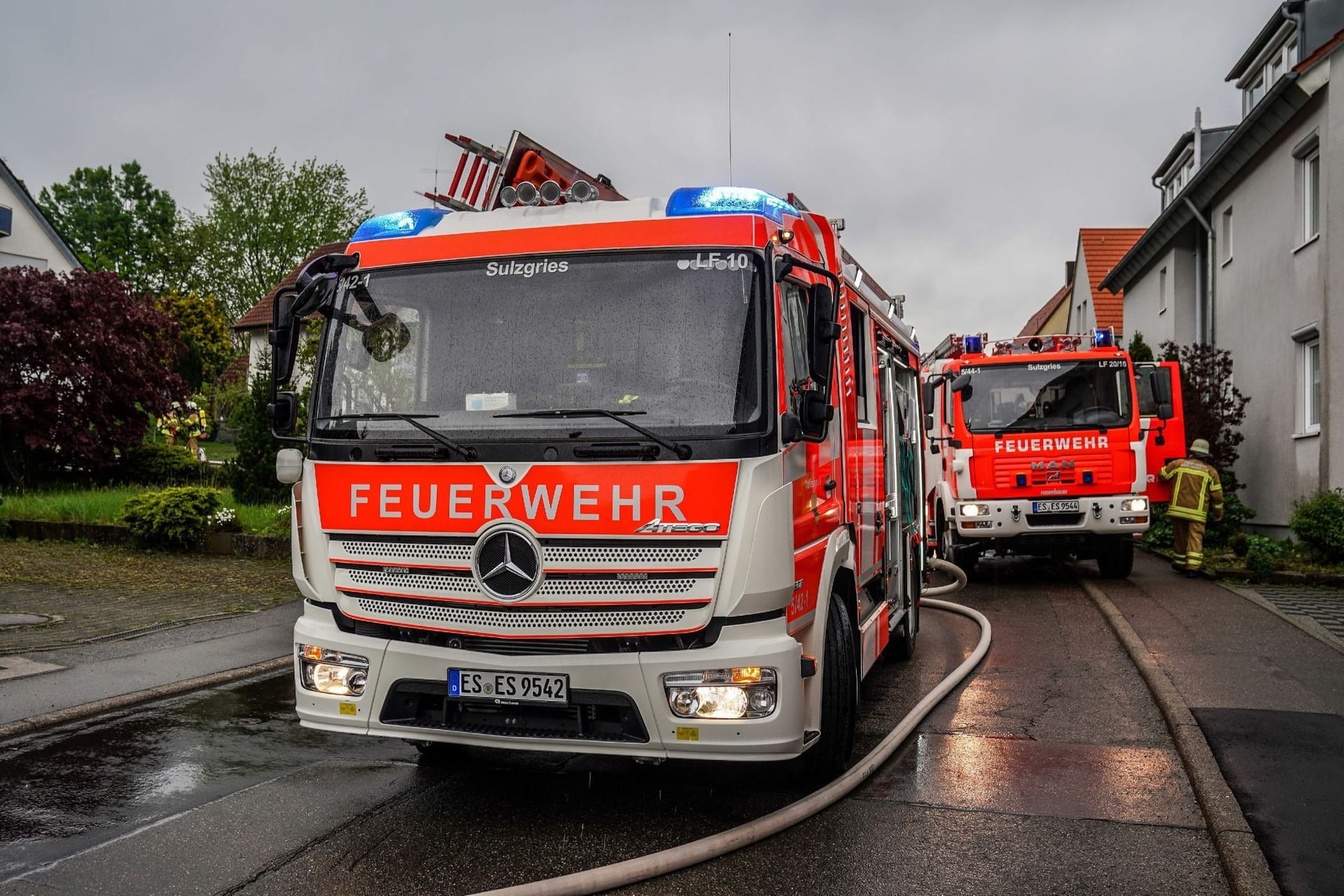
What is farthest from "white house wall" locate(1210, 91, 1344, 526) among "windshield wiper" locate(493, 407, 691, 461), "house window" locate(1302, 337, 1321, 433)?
"windshield wiper" locate(493, 407, 691, 461)

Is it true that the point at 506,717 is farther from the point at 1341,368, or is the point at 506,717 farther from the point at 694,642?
the point at 1341,368

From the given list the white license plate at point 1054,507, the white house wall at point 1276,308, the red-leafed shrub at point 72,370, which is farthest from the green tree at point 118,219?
the white license plate at point 1054,507

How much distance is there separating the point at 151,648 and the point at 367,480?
500 cm

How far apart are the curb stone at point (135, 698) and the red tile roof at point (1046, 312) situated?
5292 centimetres

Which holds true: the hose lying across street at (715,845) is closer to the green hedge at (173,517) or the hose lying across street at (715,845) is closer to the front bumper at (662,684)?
the front bumper at (662,684)

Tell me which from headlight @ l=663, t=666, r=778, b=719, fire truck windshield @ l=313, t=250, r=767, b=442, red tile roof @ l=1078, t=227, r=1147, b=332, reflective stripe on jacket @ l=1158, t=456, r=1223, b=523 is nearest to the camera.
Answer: headlight @ l=663, t=666, r=778, b=719

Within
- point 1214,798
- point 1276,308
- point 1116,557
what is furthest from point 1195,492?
point 1214,798

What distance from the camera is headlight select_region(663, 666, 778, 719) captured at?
15.0 feet

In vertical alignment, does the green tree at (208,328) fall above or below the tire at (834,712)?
above

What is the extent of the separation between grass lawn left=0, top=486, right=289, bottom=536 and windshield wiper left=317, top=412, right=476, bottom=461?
10135 millimetres

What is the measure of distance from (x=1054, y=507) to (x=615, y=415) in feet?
33.3

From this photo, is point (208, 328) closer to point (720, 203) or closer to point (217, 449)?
point (217, 449)

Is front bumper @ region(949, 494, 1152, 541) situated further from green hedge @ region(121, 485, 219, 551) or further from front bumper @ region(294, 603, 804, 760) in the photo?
front bumper @ region(294, 603, 804, 760)

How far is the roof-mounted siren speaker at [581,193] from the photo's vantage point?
17.9ft
